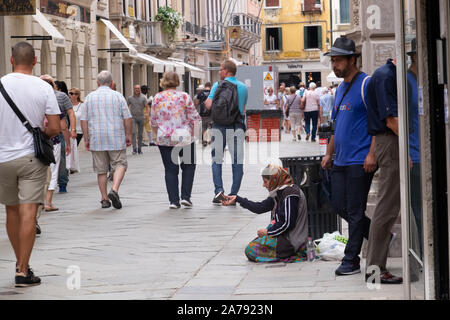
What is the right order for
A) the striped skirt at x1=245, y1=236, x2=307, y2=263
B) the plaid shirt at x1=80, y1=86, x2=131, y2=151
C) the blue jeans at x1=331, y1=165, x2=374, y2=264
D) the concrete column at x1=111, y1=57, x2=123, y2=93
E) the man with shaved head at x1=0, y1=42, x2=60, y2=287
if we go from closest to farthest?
1. the blue jeans at x1=331, y1=165, x2=374, y2=264
2. the man with shaved head at x1=0, y1=42, x2=60, y2=287
3. the striped skirt at x1=245, y1=236, x2=307, y2=263
4. the plaid shirt at x1=80, y1=86, x2=131, y2=151
5. the concrete column at x1=111, y1=57, x2=123, y2=93

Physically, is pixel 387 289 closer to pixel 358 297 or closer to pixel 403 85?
pixel 358 297

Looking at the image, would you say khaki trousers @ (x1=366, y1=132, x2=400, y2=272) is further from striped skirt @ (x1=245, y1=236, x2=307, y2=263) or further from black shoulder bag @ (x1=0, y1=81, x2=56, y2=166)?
black shoulder bag @ (x1=0, y1=81, x2=56, y2=166)

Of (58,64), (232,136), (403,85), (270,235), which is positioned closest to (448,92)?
(403,85)

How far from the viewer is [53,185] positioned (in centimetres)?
1255

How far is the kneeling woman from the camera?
310 inches

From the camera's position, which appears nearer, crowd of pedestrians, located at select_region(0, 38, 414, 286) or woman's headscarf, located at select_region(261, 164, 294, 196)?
crowd of pedestrians, located at select_region(0, 38, 414, 286)

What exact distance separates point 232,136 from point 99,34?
908 inches

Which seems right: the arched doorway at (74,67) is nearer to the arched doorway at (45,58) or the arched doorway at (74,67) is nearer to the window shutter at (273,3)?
the arched doorway at (45,58)

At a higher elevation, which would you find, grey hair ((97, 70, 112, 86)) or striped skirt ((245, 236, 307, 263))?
grey hair ((97, 70, 112, 86))

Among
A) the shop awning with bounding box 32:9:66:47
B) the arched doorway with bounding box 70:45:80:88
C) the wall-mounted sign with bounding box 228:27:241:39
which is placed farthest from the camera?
the wall-mounted sign with bounding box 228:27:241:39

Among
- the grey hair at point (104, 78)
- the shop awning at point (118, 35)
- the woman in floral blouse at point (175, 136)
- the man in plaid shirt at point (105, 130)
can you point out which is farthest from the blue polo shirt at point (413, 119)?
the shop awning at point (118, 35)

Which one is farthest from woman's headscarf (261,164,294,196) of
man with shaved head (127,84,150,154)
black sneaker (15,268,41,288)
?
man with shaved head (127,84,150,154)

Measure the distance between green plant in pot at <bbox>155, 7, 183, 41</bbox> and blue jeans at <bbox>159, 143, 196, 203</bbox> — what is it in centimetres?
Answer: 3027

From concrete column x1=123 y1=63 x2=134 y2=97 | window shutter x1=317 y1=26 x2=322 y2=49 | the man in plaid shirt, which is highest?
window shutter x1=317 y1=26 x2=322 y2=49
